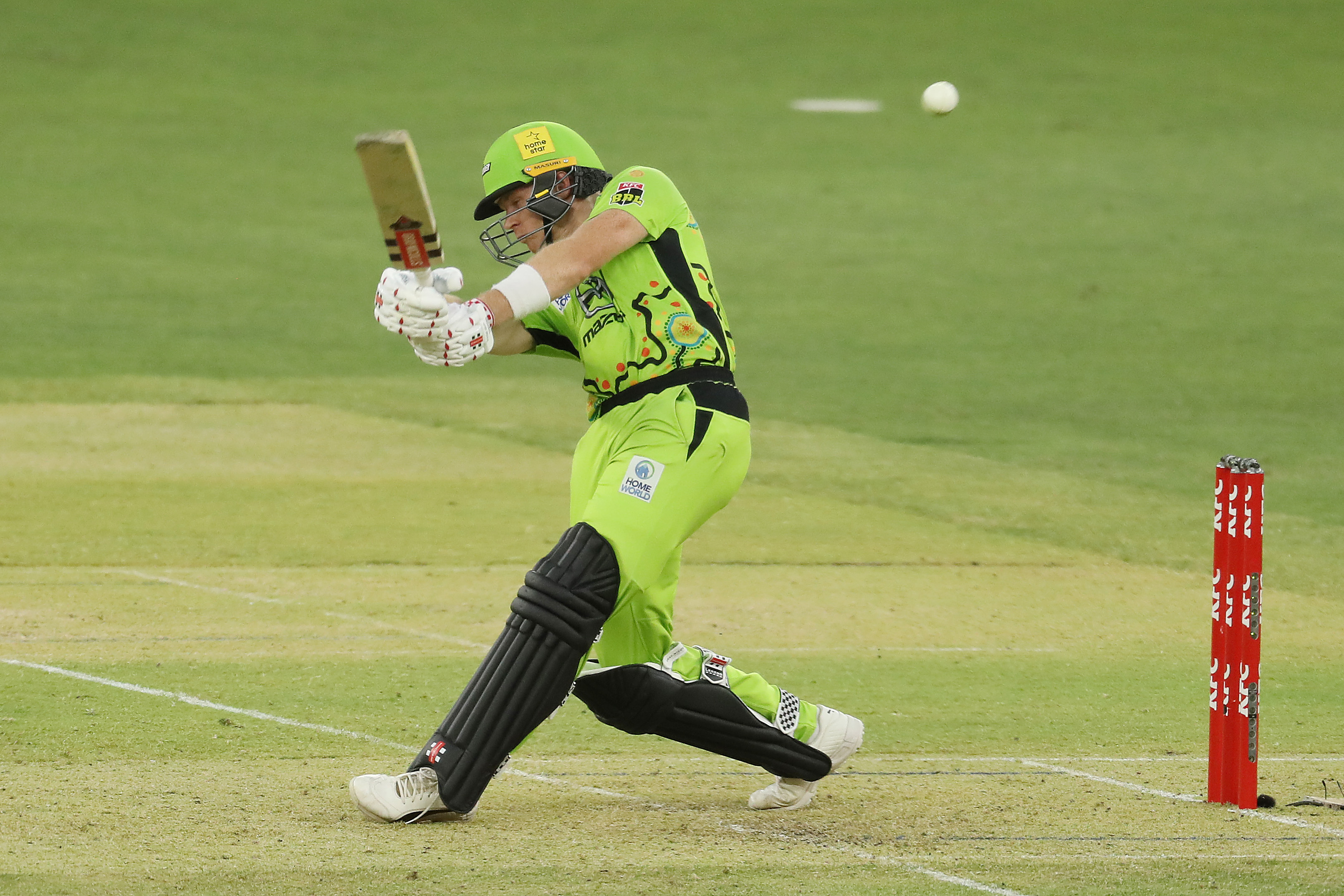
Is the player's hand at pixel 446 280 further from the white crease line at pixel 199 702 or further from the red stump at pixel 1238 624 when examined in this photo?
the red stump at pixel 1238 624

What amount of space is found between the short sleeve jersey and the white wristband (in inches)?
14.5

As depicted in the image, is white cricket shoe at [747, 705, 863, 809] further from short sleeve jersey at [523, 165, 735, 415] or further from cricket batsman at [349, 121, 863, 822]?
short sleeve jersey at [523, 165, 735, 415]

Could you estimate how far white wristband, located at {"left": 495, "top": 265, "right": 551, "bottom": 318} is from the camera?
204 inches

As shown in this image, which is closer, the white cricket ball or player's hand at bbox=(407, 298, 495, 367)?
player's hand at bbox=(407, 298, 495, 367)

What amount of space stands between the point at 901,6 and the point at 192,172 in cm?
1407

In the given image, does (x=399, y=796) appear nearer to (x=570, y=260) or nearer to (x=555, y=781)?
(x=555, y=781)

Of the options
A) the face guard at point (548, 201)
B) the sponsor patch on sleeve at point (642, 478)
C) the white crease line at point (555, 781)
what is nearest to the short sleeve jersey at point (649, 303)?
the face guard at point (548, 201)

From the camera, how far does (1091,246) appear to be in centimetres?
2178

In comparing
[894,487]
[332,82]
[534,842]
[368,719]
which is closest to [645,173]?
[534,842]

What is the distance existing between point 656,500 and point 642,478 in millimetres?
85

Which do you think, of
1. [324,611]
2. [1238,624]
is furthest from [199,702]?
[1238,624]

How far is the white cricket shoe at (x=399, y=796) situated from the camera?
5.30 meters

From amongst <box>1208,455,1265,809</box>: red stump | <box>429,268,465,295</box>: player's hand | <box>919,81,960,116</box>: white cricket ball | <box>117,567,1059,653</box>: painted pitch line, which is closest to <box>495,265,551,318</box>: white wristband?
<box>429,268,465,295</box>: player's hand

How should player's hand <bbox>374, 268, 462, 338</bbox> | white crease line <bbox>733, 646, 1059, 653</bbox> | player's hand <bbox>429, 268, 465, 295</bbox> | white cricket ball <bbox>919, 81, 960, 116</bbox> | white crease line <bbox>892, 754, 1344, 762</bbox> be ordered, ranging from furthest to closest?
white cricket ball <bbox>919, 81, 960, 116</bbox>, white crease line <bbox>733, 646, 1059, 653</bbox>, white crease line <bbox>892, 754, 1344, 762</bbox>, player's hand <bbox>429, 268, 465, 295</bbox>, player's hand <bbox>374, 268, 462, 338</bbox>
